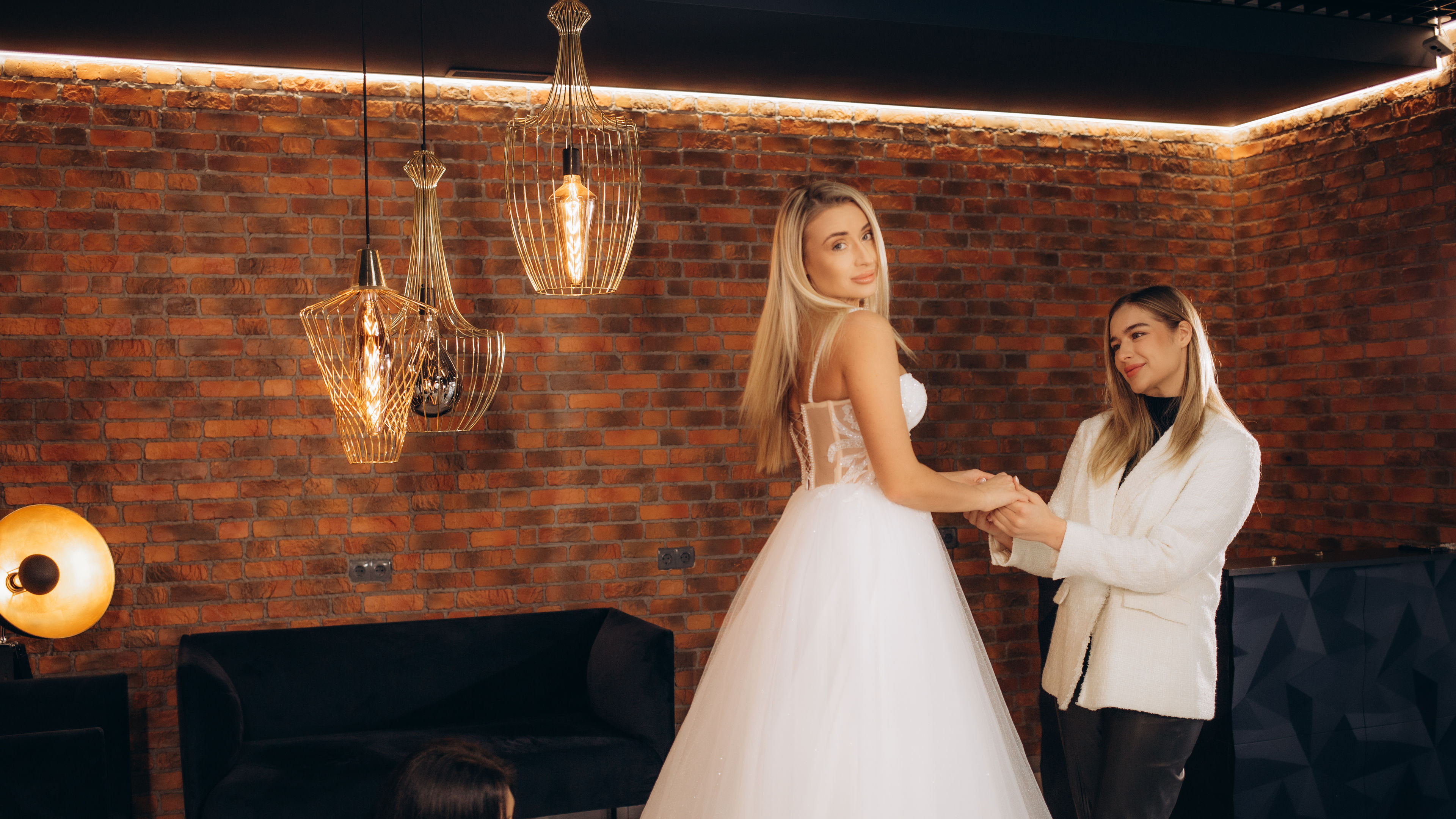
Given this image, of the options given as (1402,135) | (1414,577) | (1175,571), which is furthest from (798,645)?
(1402,135)

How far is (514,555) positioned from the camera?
153 inches

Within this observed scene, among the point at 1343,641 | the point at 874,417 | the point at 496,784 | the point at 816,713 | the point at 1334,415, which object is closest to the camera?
the point at 496,784

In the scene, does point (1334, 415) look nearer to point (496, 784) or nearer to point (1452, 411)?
point (1452, 411)

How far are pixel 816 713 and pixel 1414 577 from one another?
2.63 meters

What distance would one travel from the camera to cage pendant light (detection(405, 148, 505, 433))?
3.05 metres

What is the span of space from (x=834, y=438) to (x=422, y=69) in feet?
7.18

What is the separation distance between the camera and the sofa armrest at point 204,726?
2.99 meters

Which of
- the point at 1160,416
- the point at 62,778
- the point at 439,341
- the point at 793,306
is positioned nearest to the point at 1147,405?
the point at 1160,416

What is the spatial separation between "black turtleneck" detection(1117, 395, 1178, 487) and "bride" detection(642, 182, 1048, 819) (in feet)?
1.03

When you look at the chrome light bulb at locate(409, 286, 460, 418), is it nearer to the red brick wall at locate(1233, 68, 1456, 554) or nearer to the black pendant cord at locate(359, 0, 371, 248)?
the black pendant cord at locate(359, 0, 371, 248)

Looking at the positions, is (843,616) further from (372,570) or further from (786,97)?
(786,97)

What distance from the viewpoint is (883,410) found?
1.97 m

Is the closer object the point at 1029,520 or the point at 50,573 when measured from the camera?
the point at 1029,520

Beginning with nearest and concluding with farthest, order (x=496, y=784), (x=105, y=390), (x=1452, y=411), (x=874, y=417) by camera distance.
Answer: (x=496, y=784), (x=874, y=417), (x=105, y=390), (x=1452, y=411)
